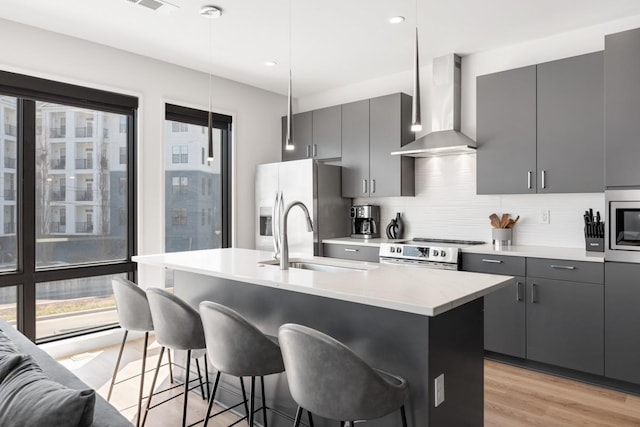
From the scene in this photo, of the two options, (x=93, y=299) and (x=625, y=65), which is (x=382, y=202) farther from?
(x=93, y=299)

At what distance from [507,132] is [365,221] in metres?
1.79

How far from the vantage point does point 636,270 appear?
9.62 feet

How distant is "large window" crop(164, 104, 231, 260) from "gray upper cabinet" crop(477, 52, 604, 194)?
9.25 ft

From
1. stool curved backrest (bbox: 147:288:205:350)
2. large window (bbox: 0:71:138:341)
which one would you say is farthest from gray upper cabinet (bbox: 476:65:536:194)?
large window (bbox: 0:71:138:341)

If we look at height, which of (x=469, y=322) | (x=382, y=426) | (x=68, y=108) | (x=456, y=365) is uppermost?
(x=68, y=108)

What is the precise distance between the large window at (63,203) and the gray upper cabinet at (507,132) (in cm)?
325

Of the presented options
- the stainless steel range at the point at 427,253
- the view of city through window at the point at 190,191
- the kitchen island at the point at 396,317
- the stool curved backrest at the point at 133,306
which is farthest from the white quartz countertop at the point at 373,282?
the view of city through window at the point at 190,191

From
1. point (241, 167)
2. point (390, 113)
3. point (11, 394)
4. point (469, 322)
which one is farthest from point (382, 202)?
point (11, 394)

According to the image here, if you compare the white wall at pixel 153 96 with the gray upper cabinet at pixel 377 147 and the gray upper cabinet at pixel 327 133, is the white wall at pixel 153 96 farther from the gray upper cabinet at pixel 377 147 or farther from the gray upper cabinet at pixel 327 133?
the gray upper cabinet at pixel 377 147

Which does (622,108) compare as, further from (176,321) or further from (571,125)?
(176,321)

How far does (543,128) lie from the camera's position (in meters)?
3.54

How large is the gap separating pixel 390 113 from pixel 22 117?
330cm

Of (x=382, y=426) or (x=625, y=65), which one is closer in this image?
(x=382, y=426)

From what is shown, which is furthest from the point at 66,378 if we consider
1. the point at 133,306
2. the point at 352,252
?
the point at 352,252
